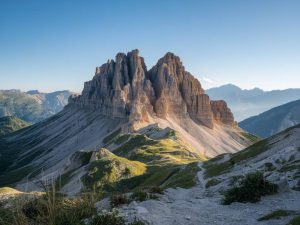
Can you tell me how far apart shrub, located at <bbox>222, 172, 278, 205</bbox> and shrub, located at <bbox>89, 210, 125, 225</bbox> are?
11990 mm

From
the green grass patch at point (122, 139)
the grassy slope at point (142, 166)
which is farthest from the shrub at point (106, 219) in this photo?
the green grass patch at point (122, 139)

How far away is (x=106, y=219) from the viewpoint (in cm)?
1588

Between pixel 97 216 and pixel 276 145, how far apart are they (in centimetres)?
6699

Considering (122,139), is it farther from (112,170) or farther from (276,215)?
(276,215)

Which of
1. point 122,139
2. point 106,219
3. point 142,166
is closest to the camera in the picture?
point 106,219

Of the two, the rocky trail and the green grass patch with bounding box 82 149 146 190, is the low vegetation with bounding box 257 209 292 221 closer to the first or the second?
the rocky trail

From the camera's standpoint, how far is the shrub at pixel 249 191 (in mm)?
26016

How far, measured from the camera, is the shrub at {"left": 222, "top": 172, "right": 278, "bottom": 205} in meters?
26.0

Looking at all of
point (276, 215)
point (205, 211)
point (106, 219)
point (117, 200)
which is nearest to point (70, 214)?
point (106, 219)

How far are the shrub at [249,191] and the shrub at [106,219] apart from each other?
11990mm

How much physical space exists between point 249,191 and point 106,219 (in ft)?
46.4

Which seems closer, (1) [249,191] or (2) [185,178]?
(1) [249,191]

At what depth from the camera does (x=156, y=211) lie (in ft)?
67.7

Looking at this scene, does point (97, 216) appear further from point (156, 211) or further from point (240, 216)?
point (240, 216)
